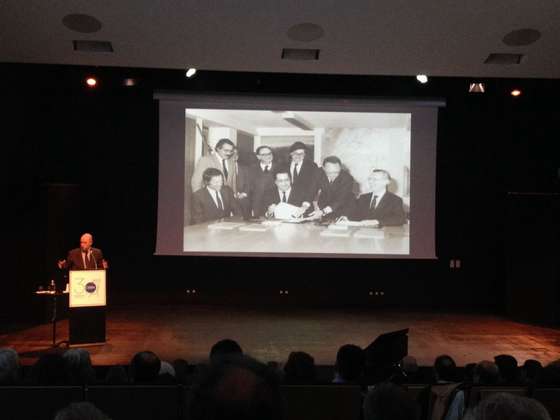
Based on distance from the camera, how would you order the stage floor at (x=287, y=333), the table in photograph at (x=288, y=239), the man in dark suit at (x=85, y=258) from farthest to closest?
1. the table in photograph at (x=288, y=239)
2. the man in dark suit at (x=85, y=258)
3. the stage floor at (x=287, y=333)

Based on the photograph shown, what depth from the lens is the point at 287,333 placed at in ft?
26.1

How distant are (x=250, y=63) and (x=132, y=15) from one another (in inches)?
65.1

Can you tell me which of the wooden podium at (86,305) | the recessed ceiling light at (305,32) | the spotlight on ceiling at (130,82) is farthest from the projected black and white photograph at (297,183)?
the recessed ceiling light at (305,32)

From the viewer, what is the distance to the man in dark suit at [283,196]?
369 inches

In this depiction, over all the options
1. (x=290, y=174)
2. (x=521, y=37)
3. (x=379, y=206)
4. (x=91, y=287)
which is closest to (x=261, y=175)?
(x=290, y=174)

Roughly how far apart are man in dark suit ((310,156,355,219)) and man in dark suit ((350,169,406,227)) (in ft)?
0.61

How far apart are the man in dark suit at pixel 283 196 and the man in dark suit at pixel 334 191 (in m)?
0.23

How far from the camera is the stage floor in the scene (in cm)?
693

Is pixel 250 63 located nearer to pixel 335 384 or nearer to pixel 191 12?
pixel 191 12

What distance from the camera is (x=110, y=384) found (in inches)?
121

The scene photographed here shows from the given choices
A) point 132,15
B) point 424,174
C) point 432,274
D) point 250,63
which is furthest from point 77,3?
point 432,274

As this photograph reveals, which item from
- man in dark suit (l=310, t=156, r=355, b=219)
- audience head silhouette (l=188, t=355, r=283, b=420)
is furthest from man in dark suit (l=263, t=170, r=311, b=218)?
audience head silhouette (l=188, t=355, r=283, b=420)

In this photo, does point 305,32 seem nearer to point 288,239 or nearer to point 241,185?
point 241,185

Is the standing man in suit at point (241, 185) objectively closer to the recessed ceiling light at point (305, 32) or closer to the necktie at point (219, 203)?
the necktie at point (219, 203)
